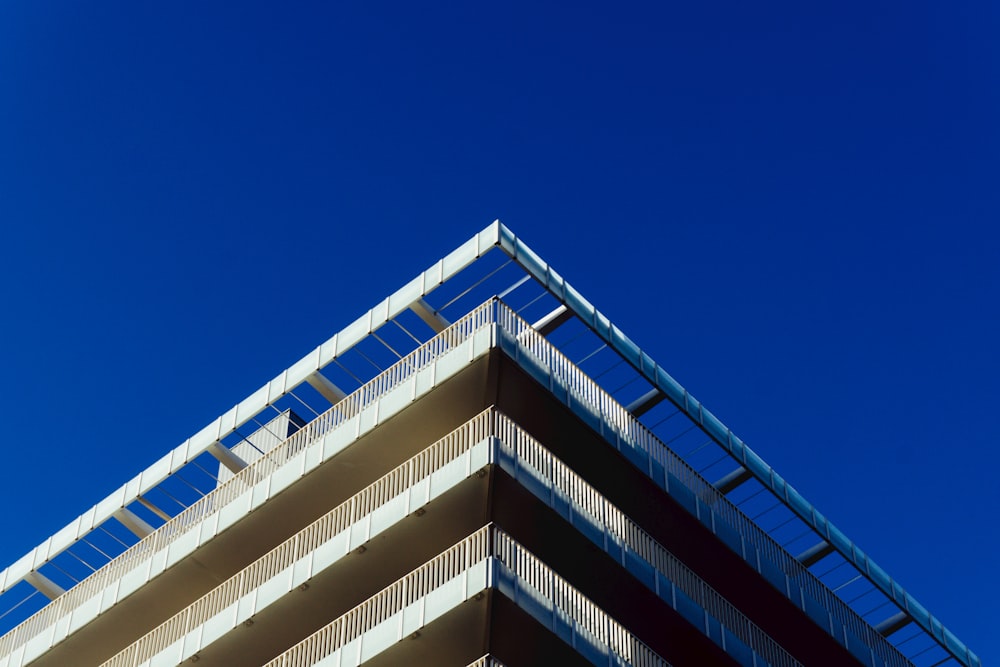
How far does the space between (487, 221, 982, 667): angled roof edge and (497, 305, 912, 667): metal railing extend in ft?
3.80

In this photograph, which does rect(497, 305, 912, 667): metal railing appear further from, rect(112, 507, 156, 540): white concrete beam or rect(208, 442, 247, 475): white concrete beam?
rect(112, 507, 156, 540): white concrete beam

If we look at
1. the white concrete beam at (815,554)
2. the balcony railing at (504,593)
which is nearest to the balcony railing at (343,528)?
the balcony railing at (504,593)

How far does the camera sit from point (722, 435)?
43906 mm

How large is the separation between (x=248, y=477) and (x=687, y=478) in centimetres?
1247

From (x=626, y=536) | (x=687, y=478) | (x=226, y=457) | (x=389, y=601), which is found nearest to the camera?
(x=389, y=601)

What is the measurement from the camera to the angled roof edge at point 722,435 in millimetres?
40062

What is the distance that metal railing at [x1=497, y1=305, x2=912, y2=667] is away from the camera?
1567 inches

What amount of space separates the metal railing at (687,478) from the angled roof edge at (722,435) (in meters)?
1.16

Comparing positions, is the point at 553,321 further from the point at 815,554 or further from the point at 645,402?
the point at 815,554

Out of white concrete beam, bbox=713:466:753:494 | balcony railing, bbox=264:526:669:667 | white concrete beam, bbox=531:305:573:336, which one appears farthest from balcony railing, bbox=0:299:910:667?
balcony railing, bbox=264:526:669:667

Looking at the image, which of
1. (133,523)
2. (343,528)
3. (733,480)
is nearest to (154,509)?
(133,523)

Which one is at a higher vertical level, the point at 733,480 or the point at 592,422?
Answer: the point at 733,480

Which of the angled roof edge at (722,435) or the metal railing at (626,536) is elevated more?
the angled roof edge at (722,435)

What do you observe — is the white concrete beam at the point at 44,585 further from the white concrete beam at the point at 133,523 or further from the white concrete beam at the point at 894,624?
the white concrete beam at the point at 894,624
